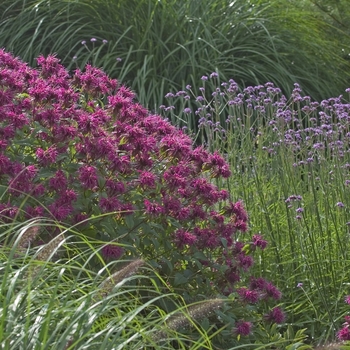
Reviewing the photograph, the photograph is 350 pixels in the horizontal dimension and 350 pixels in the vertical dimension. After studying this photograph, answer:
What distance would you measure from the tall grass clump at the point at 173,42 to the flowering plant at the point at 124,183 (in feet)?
16.1

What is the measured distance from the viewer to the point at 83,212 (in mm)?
3602

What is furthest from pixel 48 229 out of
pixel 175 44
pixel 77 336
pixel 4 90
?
pixel 175 44

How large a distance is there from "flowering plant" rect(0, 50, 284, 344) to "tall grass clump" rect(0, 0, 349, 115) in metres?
4.90

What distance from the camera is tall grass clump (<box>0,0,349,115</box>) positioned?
9008 millimetres

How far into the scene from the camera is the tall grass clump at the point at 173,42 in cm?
901

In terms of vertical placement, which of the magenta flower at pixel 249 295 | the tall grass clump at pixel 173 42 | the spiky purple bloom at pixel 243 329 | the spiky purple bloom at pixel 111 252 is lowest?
the tall grass clump at pixel 173 42

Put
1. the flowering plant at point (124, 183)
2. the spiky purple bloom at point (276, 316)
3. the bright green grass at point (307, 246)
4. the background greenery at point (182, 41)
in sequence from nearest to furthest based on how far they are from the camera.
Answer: the flowering plant at point (124, 183)
the spiky purple bloom at point (276, 316)
the bright green grass at point (307, 246)
the background greenery at point (182, 41)

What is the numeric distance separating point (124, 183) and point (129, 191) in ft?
0.21

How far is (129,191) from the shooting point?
3.58 m

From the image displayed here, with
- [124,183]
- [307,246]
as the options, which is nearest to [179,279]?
[124,183]

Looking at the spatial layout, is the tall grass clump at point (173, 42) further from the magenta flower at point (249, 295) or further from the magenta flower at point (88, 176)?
the magenta flower at point (88, 176)

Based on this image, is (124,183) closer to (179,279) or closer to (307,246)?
(179,279)

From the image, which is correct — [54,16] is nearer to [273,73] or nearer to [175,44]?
[175,44]

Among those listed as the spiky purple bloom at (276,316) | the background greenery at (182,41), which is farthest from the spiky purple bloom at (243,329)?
the background greenery at (182,41)
